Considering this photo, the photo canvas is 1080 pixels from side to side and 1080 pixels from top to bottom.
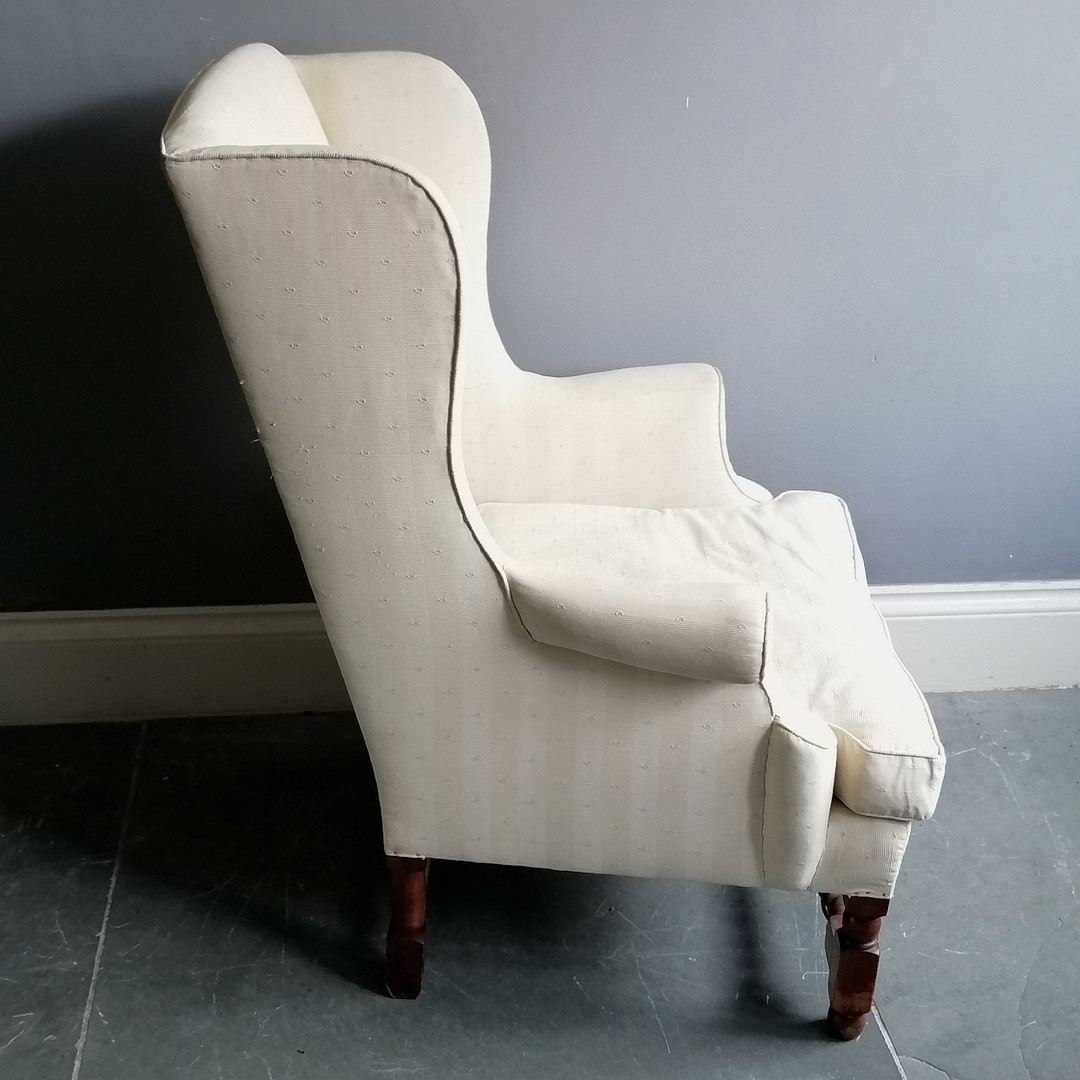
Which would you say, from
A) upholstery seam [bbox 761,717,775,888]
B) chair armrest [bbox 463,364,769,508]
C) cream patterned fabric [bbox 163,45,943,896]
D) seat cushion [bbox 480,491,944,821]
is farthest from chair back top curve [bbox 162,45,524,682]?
chair armrest [bbox 463,364,769,508]

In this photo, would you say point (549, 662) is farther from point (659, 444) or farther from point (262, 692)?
point (262, 692)

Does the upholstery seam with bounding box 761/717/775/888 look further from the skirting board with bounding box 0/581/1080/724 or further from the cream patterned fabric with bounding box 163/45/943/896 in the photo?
the skirting board with bounding box 0/581/1080/724

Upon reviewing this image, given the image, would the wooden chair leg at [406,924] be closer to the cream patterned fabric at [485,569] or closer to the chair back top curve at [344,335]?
the cream patterned fabric at [485,569]

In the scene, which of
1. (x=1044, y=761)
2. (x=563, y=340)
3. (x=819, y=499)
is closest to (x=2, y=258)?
(x=563, y=340)

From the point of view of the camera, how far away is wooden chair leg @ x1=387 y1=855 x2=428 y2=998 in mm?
1122

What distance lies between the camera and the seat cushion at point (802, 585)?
957 mm

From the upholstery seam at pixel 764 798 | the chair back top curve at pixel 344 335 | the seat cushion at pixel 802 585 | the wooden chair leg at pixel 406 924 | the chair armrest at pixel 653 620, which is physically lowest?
the wooden chair leg at pixel 406 924

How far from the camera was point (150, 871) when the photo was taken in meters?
1.31

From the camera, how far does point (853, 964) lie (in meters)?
1.07

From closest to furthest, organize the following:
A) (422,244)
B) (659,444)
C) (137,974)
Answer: (422,244) < (137,974) < (659,444)

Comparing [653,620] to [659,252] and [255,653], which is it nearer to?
[659,252]

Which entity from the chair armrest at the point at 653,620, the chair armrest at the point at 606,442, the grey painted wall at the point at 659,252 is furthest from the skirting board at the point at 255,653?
the chair armrest at the point at 653,620

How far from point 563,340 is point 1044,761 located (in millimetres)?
913

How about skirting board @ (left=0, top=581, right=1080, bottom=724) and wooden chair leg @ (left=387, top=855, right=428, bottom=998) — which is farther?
skirting board @ (left=0, top=581, right=1080, bottom=724)
